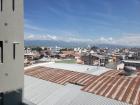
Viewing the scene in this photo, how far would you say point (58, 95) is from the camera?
60.6ft

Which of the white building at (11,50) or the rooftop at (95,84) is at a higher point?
the white building at (11,50)

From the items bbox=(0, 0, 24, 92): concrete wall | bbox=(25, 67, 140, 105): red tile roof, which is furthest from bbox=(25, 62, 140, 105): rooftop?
bbox=(0, 0, 24, 92): concrete wall

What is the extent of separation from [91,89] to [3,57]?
25.9 feet

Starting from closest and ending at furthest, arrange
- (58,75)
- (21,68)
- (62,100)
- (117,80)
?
1. (21,68)
2. (62,100)
3. (117,80)
4. (58,75)

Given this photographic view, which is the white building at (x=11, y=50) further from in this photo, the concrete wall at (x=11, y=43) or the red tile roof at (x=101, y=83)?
the red tile roof at (x=101, y=83)

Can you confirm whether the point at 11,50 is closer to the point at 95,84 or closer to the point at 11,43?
the point at 11,43

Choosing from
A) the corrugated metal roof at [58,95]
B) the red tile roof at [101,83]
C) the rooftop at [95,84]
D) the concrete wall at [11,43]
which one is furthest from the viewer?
the red tile roof at [101,83]

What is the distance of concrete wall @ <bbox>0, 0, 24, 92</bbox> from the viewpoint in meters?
13.8

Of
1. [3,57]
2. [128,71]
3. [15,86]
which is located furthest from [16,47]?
[128,71]

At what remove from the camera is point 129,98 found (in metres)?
16.1

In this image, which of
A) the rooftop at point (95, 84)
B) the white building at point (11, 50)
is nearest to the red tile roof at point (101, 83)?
the rooftop at point (95, 84)

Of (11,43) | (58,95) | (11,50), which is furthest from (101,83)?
(11,43)

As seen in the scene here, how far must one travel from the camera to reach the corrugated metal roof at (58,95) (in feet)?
53.1

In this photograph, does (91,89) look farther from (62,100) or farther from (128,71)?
(128,71)
